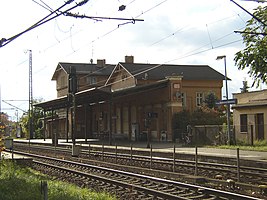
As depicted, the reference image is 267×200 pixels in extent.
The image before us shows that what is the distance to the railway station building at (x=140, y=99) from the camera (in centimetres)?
4625

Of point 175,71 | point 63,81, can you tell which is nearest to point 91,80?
point 63,81

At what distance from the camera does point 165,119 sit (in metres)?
47.5

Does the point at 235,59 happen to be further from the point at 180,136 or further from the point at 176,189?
the point at 180,136

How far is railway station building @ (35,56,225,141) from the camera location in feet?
152

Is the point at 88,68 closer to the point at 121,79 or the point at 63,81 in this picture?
the point at 63,81

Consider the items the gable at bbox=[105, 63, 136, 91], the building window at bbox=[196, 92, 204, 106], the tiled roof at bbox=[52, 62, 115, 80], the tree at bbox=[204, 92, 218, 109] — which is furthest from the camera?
the tiled roof at bbox=[52, 62, 115, 80]

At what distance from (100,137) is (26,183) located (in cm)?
4581

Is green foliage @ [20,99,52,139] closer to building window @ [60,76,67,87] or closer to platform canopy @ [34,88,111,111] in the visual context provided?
building window @ [60,76,67,87]

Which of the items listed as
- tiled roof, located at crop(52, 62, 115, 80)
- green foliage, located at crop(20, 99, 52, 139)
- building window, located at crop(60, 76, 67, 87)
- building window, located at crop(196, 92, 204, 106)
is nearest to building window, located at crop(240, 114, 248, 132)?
building window, located at crop(196, 92, 204, 106)

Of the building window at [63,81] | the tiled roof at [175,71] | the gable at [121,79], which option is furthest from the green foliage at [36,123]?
the tiled roof at [175,71]

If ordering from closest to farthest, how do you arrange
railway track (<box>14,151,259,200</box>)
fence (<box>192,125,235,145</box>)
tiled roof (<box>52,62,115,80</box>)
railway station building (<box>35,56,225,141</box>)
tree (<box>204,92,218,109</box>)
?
1. railway track (<box>14,151,259,200</box>)
2. fence (<box>192,125,235,145</box>)
3. railway station building (<box>35,56,225,141</box>)
4. tree (<box>204,92,218,109</box>)
5. tiled roof (<box>52,62,115,80</box>)

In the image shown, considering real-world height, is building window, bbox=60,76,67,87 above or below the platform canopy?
above

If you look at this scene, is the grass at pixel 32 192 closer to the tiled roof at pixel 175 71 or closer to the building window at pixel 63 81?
the tiled roof at pixel 175 71

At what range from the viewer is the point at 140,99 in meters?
52.5
